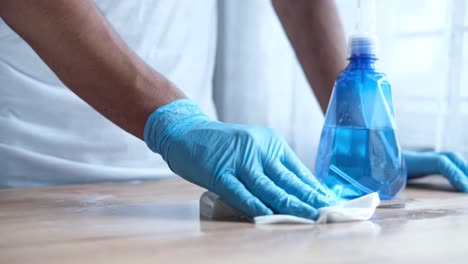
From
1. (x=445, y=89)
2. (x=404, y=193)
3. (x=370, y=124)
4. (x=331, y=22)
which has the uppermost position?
(x=331, y=22)

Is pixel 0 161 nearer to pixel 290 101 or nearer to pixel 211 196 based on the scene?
pixel 211 196

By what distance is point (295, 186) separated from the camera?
0.71 meters

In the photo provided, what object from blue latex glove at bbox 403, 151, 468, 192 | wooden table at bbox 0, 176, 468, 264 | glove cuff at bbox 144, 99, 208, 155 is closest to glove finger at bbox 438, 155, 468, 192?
blue latex glove at bbox 403, 151, 468, 192

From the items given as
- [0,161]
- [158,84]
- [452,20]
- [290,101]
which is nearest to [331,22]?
[452,20]

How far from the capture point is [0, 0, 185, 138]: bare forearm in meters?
Result: 0.77

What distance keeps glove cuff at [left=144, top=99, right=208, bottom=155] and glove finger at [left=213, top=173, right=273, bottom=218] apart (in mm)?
110

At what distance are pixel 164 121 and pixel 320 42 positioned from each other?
52 centimetres

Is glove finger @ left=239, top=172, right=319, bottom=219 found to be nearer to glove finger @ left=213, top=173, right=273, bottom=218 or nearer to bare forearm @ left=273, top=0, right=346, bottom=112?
glove finger @ left=213, top=173, right=273, bottom=218

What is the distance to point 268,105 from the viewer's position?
152 centimetres

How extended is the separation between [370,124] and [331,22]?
1.39 ft

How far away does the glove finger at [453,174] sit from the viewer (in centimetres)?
102

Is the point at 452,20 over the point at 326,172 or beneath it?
over

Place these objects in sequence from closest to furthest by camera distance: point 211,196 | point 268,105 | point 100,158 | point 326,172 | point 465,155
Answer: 1. point 211,196
2. point 326,172
3. point 100,158
4. point 465,155
5. point 268,105

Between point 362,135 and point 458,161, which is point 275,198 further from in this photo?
point 458,161
